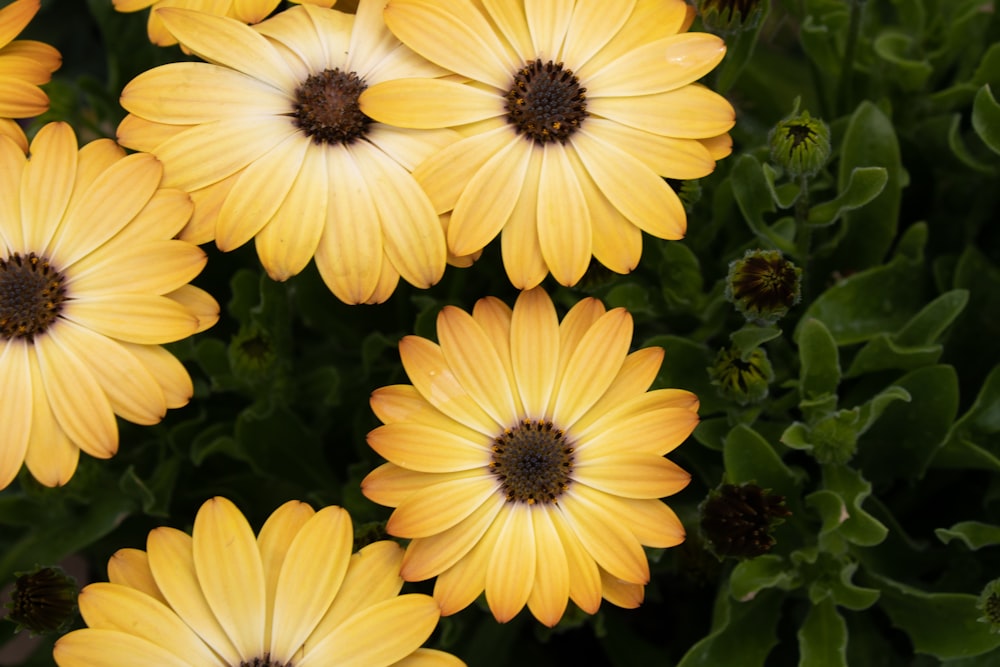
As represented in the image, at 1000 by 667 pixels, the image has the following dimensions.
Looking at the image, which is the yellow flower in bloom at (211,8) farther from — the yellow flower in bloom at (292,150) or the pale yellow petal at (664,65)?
the pale yellow petal at (664,65)

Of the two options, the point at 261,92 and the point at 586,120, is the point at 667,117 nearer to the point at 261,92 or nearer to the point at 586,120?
the point at 586,120

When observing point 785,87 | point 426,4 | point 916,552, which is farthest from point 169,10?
point 916,552

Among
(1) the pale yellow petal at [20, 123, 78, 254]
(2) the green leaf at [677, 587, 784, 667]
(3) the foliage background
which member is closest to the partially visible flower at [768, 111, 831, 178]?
(3) the foliage background

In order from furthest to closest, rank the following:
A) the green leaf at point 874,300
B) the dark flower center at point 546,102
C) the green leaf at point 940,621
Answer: the green leaf at point 874,300 → the green leaf at point 940,621 → the dark flower center at point 546,102

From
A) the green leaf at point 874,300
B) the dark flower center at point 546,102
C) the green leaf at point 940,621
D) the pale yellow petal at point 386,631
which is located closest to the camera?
the pale yellow petal at point 386,631

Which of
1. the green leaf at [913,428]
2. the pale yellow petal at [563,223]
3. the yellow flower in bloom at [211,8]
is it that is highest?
the yellow flower in bloom at [211,8]

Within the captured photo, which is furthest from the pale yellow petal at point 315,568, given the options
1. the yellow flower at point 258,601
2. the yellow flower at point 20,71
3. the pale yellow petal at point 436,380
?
the yellow flower at point 20,71

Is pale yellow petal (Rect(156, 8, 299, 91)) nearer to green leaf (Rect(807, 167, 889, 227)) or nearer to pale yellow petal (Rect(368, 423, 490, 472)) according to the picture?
pale yellow petal (Rect(368, 423, 490, 472))
